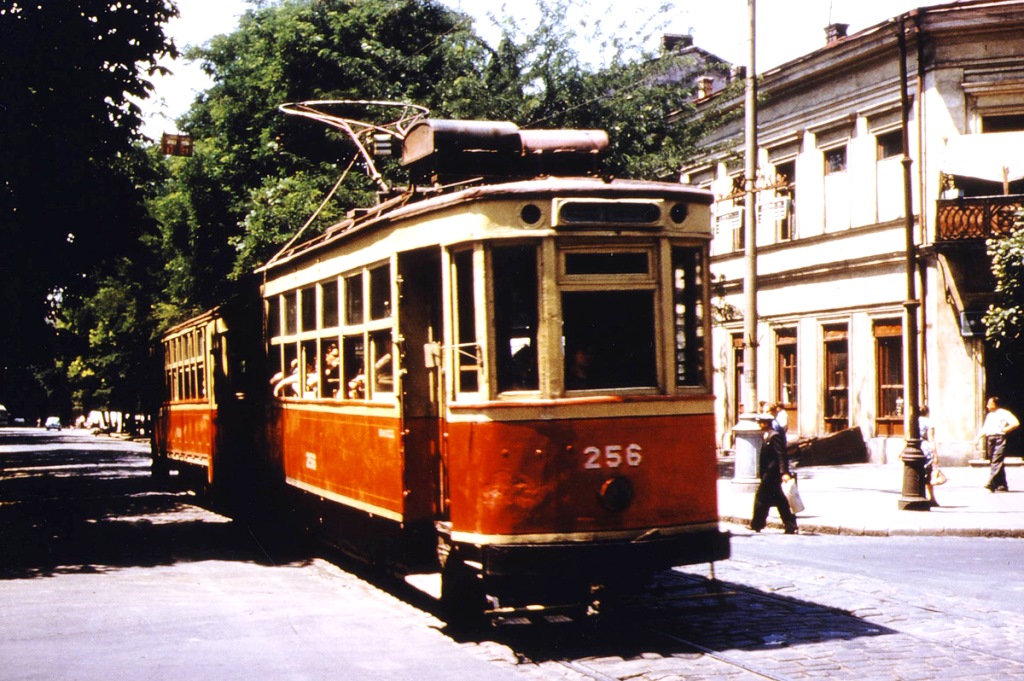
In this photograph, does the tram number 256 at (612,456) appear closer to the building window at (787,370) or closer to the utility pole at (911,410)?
the utility pole at (911,410)

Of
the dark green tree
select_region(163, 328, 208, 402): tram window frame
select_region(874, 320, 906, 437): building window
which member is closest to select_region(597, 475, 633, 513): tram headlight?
the dark green tree

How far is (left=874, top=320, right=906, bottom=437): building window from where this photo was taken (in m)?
31.7

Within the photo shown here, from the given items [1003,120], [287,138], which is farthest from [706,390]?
[287,138]

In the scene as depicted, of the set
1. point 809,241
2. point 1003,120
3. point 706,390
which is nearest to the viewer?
point 706,390

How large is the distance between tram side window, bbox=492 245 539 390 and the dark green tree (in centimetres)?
1110

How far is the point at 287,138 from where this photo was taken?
3434cm

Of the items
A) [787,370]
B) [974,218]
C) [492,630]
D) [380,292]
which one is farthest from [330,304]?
[787,370]

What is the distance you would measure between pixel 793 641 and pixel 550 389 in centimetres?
236

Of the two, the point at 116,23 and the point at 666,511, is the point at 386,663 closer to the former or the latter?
the point at 666,511

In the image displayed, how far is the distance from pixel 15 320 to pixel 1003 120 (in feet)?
69.2

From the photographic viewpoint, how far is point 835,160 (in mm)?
34438

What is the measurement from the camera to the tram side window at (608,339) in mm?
9258

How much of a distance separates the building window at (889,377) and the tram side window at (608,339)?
915 inches

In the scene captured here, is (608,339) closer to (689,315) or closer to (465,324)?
(689,315)
